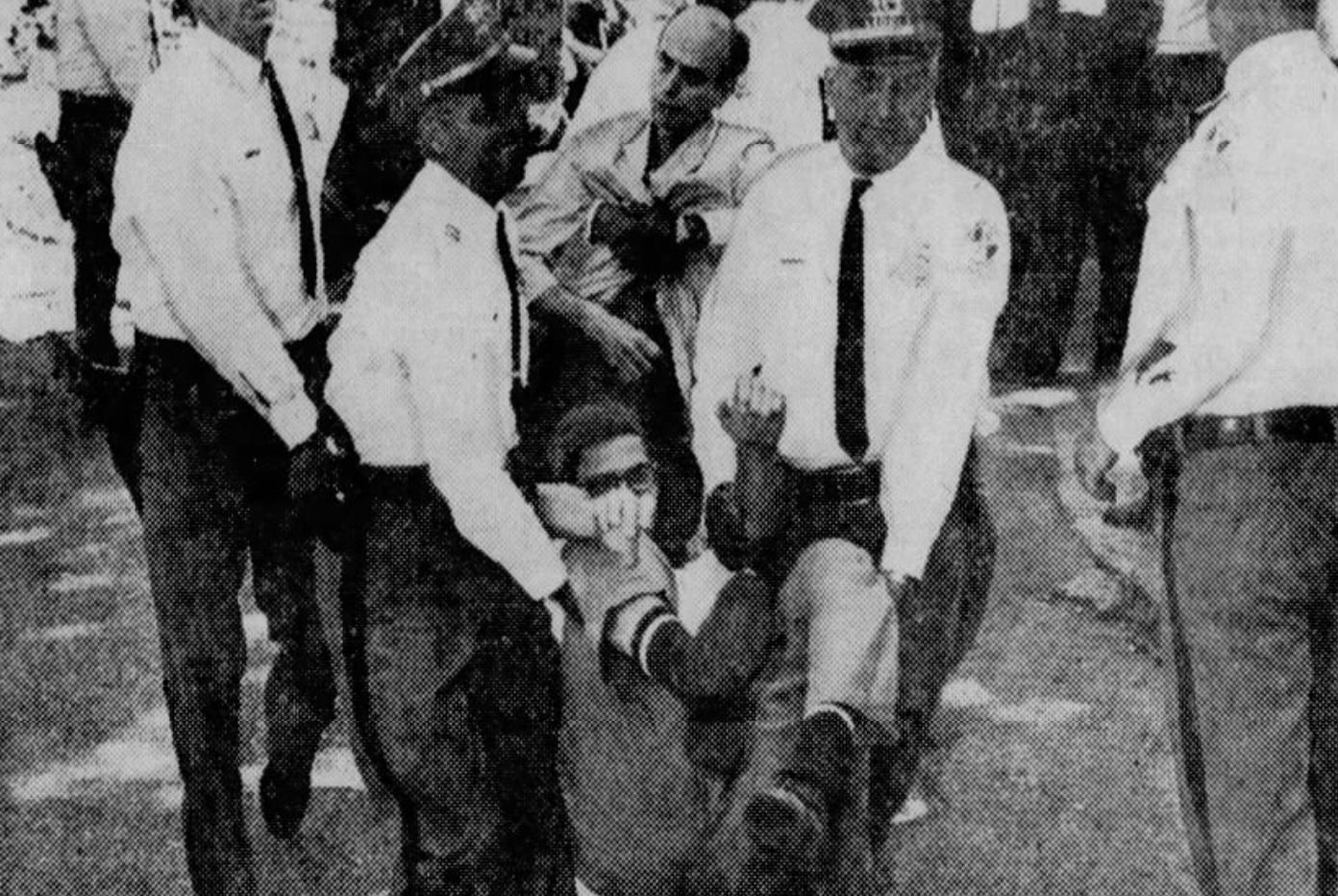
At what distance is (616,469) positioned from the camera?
11.2 feet

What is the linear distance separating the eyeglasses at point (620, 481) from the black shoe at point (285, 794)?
35.1 inches

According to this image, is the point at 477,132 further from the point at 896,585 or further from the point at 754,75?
the point at 896,585

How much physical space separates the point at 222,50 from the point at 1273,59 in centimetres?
174

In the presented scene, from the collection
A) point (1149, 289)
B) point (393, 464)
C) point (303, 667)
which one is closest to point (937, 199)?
point (1149, 289)

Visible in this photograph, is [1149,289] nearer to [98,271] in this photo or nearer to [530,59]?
[530,59]

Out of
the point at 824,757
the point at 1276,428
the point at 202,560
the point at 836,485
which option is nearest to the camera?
the point at 1276,428

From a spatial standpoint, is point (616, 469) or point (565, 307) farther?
point (565, 307)

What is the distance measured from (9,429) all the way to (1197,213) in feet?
10.2

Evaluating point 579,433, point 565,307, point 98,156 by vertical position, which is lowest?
point 579,433

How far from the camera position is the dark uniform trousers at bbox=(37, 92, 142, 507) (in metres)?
3.78

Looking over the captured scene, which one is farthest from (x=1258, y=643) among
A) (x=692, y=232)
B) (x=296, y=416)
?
(x=296, y=416)

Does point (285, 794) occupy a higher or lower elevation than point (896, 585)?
lower

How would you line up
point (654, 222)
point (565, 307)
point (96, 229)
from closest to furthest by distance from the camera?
point (565, 307)
point (654, 222)
point (96, 229)

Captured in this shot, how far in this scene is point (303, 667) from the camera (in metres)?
3.85
